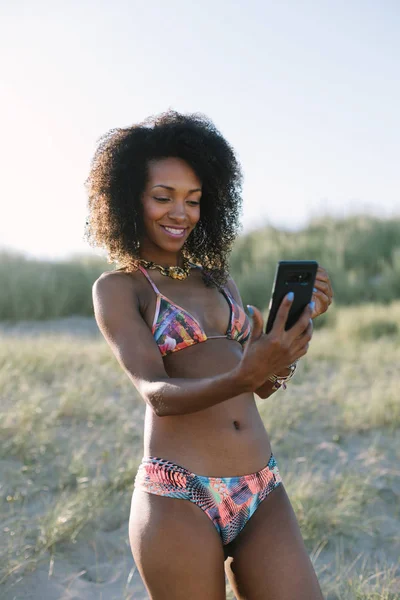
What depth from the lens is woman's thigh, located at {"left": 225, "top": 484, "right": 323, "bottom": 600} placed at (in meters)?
2.24

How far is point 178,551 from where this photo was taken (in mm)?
2131

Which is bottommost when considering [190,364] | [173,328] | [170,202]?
[190,364]

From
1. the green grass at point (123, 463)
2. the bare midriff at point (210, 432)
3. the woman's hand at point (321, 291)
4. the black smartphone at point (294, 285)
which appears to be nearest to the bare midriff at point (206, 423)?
the bare midriff at point (210, 432)

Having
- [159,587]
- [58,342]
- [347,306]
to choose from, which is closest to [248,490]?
[159,587]

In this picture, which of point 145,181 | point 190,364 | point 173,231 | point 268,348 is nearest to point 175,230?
point 173,231

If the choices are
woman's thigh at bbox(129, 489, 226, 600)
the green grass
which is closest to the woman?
woman's thigh at bbox(129, 489, 226, 600)

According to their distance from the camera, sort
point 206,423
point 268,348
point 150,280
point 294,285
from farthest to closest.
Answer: point 150,280, point 206,423, point 294,285, point 268,348

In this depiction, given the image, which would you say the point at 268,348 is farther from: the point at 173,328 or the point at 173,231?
the point at 173,231

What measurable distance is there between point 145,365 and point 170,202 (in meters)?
0.65

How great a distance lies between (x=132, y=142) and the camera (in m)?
2.65

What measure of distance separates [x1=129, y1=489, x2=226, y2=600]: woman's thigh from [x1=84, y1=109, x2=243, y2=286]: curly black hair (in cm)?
85

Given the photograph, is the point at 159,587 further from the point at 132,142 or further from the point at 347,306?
the point at 347,306

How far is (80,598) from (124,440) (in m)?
1.99

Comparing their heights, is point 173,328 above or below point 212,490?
above
